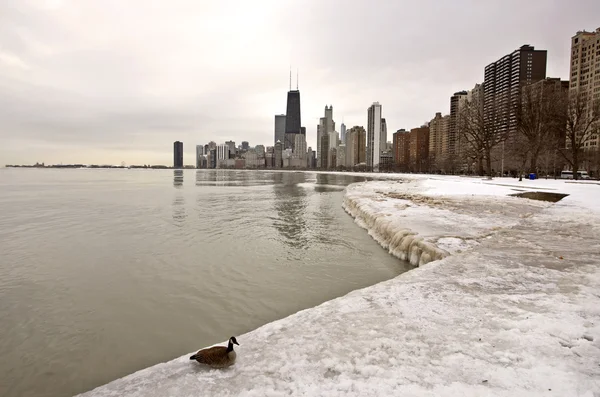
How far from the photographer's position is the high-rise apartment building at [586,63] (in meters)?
117

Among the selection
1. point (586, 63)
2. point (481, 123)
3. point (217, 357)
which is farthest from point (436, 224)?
point (586, 63)

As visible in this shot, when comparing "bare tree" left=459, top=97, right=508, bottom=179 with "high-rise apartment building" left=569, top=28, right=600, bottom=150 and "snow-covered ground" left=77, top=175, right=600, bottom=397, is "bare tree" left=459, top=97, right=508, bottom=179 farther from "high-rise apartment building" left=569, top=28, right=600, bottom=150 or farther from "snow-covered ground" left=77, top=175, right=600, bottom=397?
"high-rise apartment building" left=569, top=28, right=600, bottom=150

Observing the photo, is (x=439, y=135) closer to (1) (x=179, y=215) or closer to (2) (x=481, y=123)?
(2) (x=481, y=123)

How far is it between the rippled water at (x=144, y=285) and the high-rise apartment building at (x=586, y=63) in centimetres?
14856

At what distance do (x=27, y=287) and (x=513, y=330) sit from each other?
12419 mm

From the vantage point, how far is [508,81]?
96.1 m

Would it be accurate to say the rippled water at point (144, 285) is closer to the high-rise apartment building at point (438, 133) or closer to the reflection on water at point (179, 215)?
the reflection on water at point (179, 215)

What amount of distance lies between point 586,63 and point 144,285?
172816 mm

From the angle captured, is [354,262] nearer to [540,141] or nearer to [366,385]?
[366,385]

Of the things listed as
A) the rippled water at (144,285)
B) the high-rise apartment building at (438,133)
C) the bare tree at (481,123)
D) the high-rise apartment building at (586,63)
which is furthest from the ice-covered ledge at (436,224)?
the high-rise apartment building at (438,133)

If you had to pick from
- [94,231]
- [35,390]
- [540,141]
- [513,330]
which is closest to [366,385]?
[513,330]

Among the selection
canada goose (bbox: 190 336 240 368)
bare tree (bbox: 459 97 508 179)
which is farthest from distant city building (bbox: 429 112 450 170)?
canada goose (bbox: 190 336 240 368)

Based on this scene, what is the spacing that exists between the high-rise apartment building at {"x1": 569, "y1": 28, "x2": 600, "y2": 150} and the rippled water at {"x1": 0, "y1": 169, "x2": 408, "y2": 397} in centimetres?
14856

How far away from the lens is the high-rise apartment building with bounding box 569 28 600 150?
117 m
